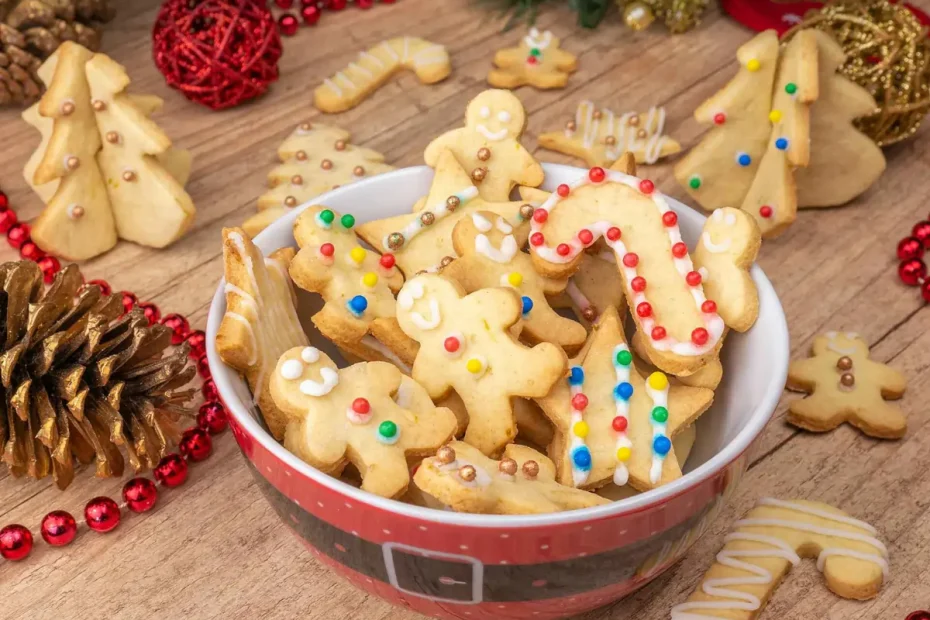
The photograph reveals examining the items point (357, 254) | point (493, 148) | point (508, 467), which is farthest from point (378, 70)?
point (508, 467)

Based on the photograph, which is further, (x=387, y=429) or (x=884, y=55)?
(x=884, y=55)

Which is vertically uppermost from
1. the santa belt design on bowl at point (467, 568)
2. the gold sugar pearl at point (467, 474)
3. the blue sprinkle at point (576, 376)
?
the gold sugar pearl at point (467, 474)

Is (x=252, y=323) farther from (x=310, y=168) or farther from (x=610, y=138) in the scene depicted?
(x=610, y=138)

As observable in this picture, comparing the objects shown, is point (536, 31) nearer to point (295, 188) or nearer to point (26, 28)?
point (295, 188)

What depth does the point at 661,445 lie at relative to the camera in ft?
2.28

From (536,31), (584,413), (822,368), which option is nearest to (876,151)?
(822,368)

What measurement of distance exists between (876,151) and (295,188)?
0.64 m

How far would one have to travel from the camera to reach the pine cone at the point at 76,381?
0.82m

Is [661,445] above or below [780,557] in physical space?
above

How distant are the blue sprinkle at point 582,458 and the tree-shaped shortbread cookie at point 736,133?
0.52 metres

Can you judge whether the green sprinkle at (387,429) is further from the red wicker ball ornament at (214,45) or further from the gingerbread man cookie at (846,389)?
the red wicker ball ornament at (214,45)

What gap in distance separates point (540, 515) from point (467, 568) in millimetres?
63

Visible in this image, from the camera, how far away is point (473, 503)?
0.61 m

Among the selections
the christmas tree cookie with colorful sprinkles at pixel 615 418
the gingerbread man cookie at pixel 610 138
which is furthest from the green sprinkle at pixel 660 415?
the gingerbread man cookie at pixel 610 138
